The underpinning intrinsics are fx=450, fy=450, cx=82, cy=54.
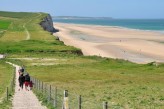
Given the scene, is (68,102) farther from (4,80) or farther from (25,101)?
(4,80)

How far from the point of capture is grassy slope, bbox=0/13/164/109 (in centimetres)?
3219

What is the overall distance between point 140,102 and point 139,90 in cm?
888

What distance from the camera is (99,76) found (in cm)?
5262

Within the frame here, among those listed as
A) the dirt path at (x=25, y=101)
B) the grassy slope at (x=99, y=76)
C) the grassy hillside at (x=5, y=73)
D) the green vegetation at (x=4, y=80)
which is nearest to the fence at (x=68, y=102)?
the dirt path at (x=25, y=101)

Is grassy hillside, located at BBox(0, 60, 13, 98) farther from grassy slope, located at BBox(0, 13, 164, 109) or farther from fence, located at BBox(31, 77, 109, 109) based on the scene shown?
fence, located at BBox(31, 77, 109, 109)

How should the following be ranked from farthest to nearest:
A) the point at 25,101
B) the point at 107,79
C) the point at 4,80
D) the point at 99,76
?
the point at 99,76 → the point at 107,79 → the point at 4,80 → the point at 25,101

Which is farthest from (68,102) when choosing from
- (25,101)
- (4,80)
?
(4,80)

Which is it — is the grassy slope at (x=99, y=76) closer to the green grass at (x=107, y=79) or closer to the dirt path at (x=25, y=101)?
the green grass at (x=107, y=79)

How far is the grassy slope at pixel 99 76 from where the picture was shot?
3219 centimetres

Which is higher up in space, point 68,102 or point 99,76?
point 68,102

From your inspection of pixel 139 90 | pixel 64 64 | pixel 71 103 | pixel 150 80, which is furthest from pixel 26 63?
pixel 71 103

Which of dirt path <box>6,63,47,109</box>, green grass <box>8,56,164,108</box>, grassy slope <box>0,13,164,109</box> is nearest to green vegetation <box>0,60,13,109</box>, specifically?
dirt path <box>6,63,47,109</box>

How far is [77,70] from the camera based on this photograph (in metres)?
59.1

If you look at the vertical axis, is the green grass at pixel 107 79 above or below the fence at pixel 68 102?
below
